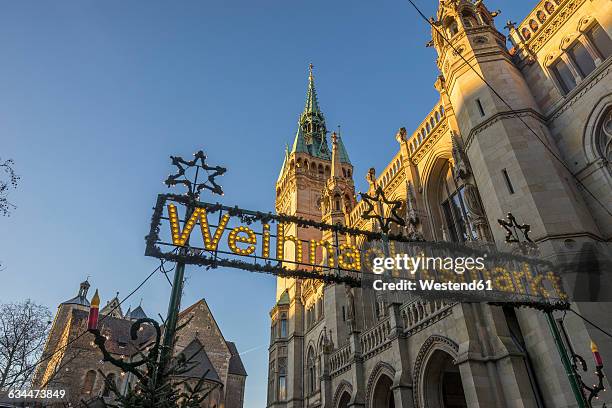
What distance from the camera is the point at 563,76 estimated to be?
16.9 meters

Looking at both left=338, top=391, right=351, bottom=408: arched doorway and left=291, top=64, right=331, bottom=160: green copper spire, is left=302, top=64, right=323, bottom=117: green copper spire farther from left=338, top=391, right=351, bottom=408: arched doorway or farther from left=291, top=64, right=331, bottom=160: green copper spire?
left=338, top=391, right=351, bottom=408: arched doorway

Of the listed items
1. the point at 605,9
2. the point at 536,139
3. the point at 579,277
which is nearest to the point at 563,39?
the point at 605,9

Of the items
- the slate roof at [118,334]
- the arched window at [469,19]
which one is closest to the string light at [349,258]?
the arched window at [469,19]

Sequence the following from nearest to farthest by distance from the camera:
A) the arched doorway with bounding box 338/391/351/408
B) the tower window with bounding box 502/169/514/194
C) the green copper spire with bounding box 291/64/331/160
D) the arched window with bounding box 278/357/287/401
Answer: the tower window with bounding box 502/169/514/194, the arched doorway with bounding box 338/391/351/408, the arched window with bounding box 278/357/287/401, the green copper spire with bounding box 291/64/331/160

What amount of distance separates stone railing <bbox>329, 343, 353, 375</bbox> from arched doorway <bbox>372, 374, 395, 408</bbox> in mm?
2652

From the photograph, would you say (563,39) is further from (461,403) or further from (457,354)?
(461,403)

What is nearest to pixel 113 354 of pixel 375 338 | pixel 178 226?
pixel 375 338

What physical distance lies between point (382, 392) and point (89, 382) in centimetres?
4060

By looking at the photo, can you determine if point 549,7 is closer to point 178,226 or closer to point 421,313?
point 421,313

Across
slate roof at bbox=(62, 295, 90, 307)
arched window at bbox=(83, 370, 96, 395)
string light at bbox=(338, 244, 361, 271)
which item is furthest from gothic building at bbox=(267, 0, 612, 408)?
slate roof at bbox=(62, 295, 90, 307)

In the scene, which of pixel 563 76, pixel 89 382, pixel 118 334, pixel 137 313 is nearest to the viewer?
pixel 563 76

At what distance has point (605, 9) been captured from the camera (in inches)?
594

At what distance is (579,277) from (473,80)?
372 inches

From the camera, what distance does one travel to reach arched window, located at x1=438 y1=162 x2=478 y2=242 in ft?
67.1
